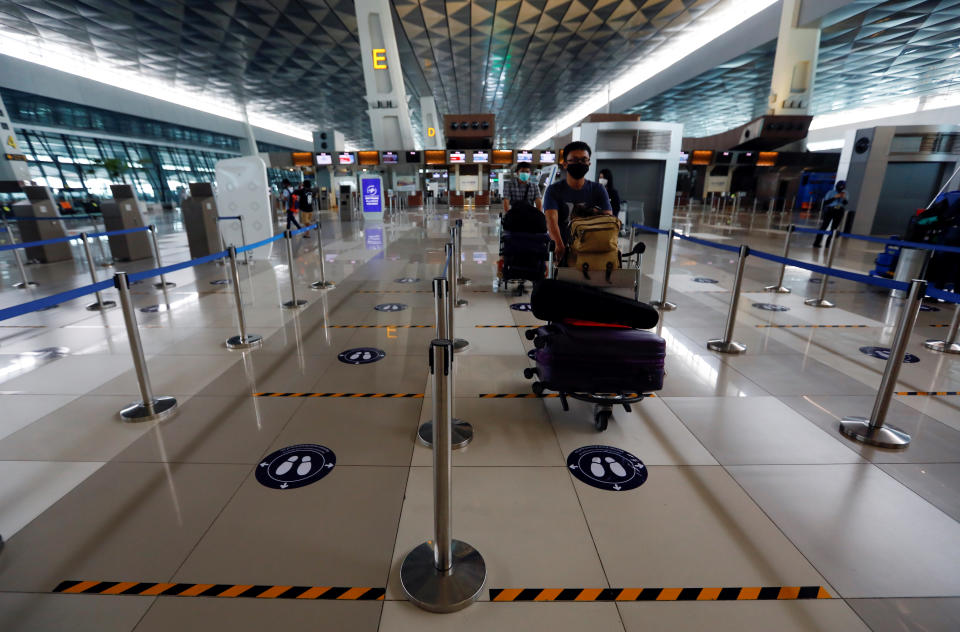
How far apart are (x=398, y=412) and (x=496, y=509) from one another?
46.6 inches

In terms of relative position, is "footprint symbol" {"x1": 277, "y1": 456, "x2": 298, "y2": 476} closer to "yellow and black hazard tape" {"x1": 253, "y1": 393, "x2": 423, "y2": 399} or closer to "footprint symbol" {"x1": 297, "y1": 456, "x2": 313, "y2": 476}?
"footprint symbol" {"x1": 297, "y1": 456, "x2": 313, "y2": 476}

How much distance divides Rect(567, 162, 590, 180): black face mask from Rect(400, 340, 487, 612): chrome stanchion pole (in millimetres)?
2709

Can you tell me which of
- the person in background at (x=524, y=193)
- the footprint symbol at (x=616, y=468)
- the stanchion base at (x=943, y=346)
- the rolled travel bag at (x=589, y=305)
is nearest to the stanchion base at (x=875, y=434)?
the rolled travel bag at (x=589, y=305)

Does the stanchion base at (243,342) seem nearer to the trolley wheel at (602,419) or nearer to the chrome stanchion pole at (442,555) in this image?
the chrome stanchion pole at (442,555)

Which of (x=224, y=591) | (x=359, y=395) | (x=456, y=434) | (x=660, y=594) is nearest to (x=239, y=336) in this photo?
(x=359, y=395)

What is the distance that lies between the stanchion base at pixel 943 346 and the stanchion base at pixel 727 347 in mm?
1962

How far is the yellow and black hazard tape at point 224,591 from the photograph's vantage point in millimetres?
1661

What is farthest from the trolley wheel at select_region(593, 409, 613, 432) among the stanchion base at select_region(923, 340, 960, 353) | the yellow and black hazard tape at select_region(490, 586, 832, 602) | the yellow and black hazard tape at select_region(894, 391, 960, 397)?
the stanchion base at select_region(923, 340, 960, 353)

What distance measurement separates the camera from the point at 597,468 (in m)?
2.46

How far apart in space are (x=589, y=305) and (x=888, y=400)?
77.2 inches

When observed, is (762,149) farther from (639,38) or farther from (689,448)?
(689,448)

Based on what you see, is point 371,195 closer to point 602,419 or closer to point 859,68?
point 602,419

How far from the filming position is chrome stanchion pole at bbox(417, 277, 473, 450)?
2.20m

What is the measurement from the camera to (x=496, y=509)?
2125mm
